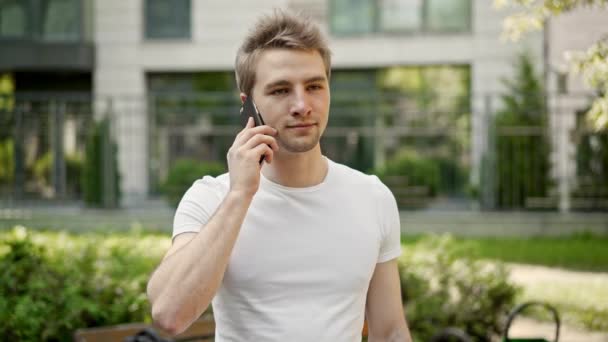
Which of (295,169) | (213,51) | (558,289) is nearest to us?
(295,169)

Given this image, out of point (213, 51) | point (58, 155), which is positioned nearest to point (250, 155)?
point (58, 155)

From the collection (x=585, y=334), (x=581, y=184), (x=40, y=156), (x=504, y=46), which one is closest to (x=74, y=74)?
(x=40, y=156)

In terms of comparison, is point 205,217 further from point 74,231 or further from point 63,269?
point 74,231

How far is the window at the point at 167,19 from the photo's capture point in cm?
2273

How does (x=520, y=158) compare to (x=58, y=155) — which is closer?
(x=520, y=158)

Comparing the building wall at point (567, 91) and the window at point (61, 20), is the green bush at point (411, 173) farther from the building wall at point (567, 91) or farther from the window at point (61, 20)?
the window at point (61, 20)

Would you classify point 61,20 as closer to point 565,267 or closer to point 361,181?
point 565,267

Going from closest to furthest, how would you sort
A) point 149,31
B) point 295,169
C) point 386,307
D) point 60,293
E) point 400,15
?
point 295,169
point 386,307
point 60,293
point 400,15
point 149,31

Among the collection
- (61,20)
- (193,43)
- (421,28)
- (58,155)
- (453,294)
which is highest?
(61,20)

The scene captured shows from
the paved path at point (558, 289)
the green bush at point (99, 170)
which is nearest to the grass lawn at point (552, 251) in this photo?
the paved path at point (558, 289)

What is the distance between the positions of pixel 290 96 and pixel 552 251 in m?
12.0

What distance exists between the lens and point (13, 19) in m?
22.1

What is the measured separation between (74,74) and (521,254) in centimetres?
1504

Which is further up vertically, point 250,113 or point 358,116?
point 358,116
